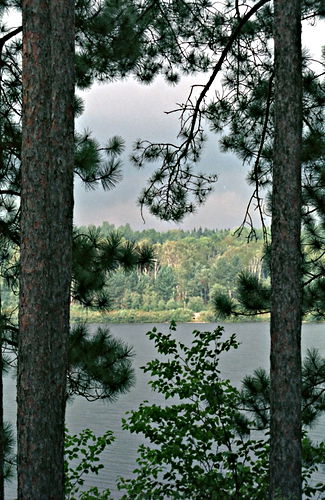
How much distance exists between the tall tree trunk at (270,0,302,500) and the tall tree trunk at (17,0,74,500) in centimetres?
119

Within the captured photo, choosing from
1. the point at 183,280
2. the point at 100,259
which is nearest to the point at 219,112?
the point at 100,259

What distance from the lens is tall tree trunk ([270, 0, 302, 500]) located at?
4.02 metres

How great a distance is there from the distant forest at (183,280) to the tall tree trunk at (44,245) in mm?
54894

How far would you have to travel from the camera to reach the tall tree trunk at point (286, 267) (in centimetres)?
402

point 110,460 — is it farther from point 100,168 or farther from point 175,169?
point 100,168

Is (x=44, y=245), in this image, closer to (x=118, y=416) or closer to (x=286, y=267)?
(x=286, y=267)

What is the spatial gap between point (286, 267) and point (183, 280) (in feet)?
215

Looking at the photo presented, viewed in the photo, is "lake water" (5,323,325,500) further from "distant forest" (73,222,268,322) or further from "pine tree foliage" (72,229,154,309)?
"distant forest" (73,222,268,322)

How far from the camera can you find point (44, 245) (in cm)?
370

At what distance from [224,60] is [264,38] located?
0.65 metres

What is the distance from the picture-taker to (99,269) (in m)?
5.15

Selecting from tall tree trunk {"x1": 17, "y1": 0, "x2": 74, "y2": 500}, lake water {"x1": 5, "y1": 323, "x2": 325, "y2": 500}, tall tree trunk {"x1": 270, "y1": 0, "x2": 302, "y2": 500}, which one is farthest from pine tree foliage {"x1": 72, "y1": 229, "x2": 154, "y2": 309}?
tall tree trunk {"x1": 270, "y1": 0, "x2": 302, "y2": 500}

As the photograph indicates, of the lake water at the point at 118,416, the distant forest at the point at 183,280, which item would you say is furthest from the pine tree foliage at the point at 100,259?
the distant forest at the point at 183,280

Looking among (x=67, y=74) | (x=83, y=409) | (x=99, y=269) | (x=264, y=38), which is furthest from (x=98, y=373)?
(x=83, y=409)
